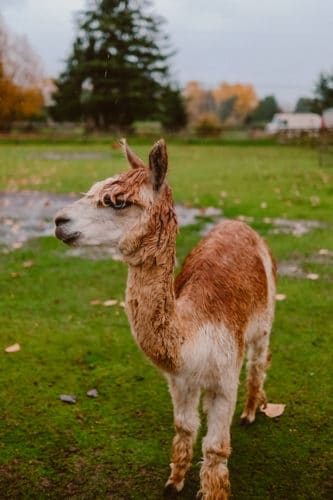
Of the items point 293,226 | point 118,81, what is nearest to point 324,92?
point 118,81

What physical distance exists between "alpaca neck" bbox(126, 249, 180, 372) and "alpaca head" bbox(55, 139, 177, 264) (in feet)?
0.25

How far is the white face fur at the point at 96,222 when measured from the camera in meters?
2.48

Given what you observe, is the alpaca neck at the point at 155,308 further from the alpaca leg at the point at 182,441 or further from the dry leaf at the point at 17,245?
the dry leaf at the point at 17,245

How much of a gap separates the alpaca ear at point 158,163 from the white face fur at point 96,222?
143mm

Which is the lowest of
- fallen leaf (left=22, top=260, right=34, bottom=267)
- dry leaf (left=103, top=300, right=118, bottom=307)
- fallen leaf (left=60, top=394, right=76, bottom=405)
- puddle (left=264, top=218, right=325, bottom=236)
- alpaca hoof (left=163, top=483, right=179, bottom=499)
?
alpaca hoof (left=163, top=483, right=179, bottom=499)

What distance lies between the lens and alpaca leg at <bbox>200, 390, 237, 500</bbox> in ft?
9.71

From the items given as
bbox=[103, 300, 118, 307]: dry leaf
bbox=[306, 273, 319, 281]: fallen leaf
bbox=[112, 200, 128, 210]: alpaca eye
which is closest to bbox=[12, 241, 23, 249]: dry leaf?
bbox=[103, 300, 118, 307]: dry leaf

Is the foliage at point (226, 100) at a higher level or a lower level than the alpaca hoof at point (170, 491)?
higher

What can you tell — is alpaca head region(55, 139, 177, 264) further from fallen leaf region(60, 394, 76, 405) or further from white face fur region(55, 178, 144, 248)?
fallen leaf region(60, 394, 76, 405)

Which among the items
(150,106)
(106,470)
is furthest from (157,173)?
(150,106)

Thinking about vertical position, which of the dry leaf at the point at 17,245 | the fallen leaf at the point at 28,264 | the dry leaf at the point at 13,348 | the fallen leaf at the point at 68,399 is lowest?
the fallen leaf at the point at 68,399

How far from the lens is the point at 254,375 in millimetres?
3855

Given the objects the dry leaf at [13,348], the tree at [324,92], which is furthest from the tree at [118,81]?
the dry leaf at [13,348]

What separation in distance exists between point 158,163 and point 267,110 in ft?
224
